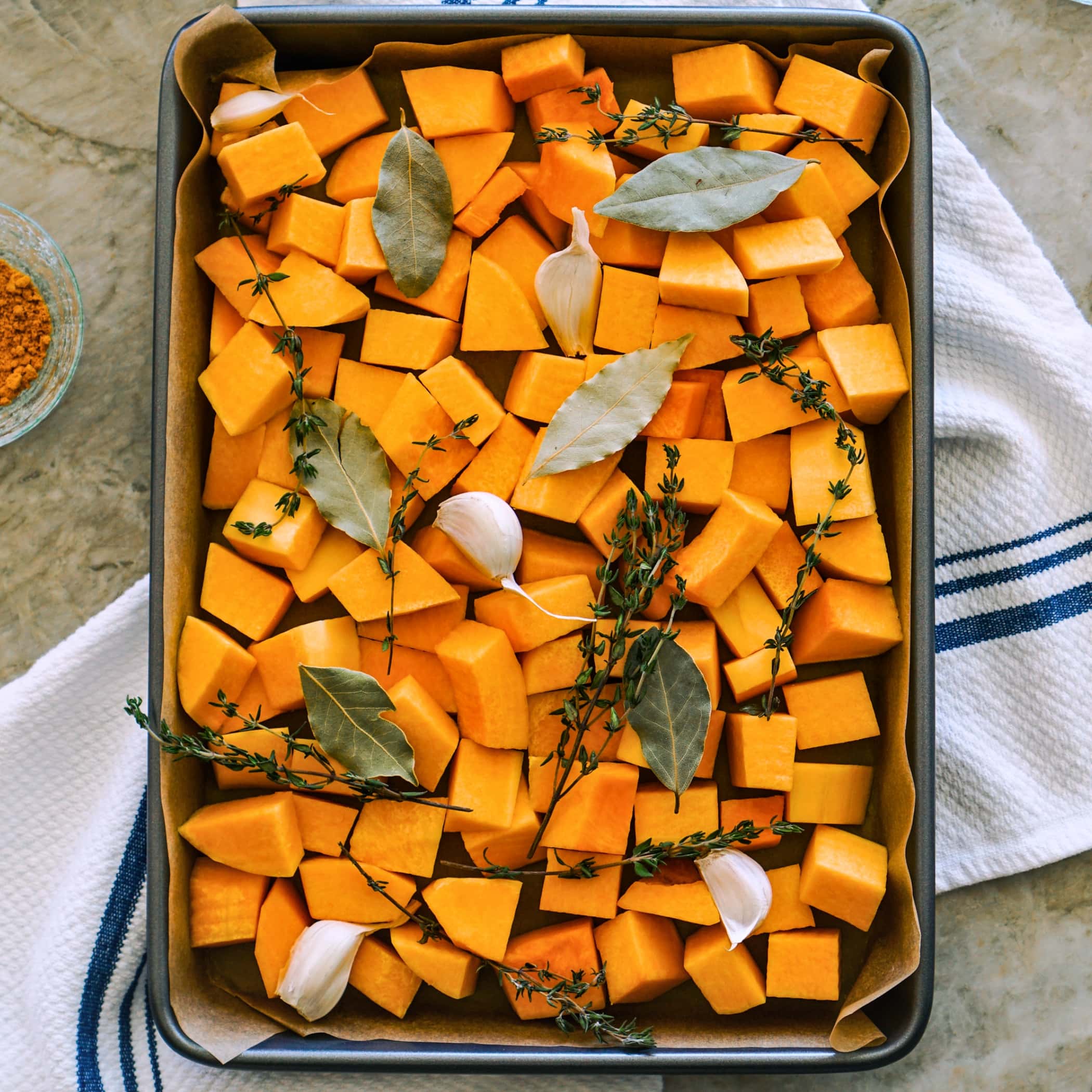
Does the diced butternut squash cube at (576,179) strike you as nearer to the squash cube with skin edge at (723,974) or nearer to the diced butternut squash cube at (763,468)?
the diced butternut squash cube at (763,468)

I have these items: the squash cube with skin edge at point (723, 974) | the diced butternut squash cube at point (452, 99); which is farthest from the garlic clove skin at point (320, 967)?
the diced butternut squash cube at point (452, 99)

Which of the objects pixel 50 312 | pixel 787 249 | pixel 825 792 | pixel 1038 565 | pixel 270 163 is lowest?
pixel 825 792

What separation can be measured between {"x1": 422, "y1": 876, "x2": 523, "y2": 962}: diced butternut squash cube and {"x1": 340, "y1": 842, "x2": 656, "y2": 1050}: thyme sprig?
0.06 feet

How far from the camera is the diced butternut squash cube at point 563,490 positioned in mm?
1254

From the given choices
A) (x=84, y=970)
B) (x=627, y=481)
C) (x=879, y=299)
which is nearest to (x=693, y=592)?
(x=627, y=481)

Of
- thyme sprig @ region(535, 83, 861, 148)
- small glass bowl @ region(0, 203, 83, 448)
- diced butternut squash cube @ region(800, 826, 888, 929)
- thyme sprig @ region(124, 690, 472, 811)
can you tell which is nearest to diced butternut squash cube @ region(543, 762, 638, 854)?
thyme sprig @ region(124, 690, 472, 811)

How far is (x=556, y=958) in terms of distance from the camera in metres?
1.27

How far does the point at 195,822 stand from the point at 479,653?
1.36 ft

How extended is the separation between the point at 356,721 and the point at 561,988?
1.32 feet

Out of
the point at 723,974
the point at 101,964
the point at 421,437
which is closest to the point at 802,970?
the point at 723,974

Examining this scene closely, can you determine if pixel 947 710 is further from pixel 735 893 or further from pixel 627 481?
pixel 627 481

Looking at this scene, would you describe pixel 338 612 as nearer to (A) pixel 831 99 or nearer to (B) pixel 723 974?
(B) pixel 723 974

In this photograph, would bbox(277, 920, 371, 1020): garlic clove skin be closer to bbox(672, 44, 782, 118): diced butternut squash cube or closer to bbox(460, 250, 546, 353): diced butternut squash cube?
bbox(460, 250, 546, 353): diced butternut squash cube

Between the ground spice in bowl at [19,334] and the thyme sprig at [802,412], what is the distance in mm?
952
